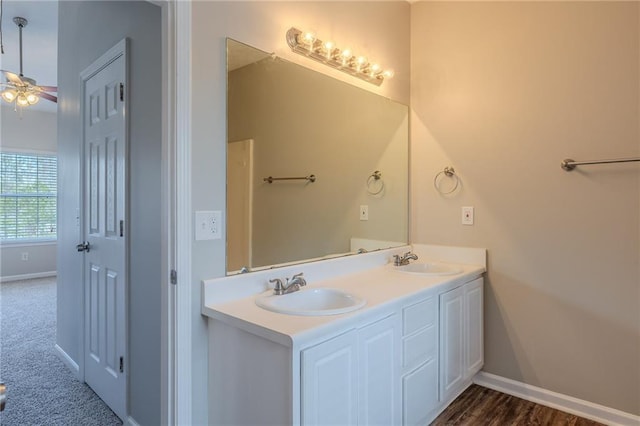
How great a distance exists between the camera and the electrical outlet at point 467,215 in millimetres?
2484

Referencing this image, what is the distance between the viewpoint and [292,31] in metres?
1.91

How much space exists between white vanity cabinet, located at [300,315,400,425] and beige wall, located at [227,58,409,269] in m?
0.61

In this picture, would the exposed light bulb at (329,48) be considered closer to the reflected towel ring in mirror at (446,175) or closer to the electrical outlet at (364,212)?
the electrical outlet at (364,212)

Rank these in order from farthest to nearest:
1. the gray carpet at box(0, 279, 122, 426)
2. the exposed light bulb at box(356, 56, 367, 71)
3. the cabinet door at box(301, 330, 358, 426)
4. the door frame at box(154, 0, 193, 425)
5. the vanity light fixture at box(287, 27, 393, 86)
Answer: the exposed light bulb at box(356, 56, 367, 71) → the gray carpet at box(0, 279, 122, 426) → the vanity light fixture at box(287, 27, 393, 86) → the door frame at box(154, 0, 193, 425) → the cabinet door at box(301, 330, 358, 426)

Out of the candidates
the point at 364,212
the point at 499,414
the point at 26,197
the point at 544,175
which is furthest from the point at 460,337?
the point at 26,197

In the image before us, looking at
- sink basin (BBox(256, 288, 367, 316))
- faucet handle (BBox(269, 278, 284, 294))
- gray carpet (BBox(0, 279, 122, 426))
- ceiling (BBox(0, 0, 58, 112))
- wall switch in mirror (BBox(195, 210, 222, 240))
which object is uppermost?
ceiling (BBox(0, 0, 58, 112))

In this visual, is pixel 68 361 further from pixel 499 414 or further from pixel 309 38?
pixel 499 414

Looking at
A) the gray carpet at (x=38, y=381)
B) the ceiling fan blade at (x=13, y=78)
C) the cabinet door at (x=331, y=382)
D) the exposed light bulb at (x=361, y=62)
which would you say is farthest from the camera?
the ceiling fan blade at (x=13, y=78)

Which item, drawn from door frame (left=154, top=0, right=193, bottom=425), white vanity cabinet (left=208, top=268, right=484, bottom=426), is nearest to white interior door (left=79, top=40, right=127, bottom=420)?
door frame (left=154, top=0, right=193, bottom=425)

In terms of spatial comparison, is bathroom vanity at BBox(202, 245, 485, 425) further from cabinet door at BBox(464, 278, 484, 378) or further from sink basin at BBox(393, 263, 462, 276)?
sink basin at BBox(393, 263, 462, 276)

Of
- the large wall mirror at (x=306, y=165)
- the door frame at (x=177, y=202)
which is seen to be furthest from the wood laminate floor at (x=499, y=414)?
the door frame at (x=177, y=202)

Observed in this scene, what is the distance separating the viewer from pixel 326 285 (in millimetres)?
1900

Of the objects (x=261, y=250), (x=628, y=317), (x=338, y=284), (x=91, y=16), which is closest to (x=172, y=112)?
(x=261, y=250)

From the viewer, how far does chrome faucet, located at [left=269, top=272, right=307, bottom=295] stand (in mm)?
1648
